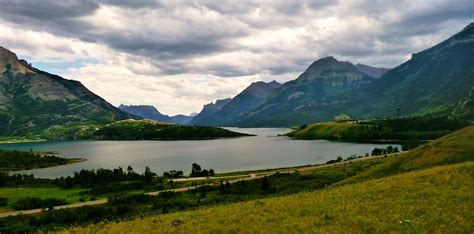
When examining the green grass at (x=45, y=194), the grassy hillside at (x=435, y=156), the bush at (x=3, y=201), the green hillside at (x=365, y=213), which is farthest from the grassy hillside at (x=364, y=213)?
the green grass at (x=45, y=194)

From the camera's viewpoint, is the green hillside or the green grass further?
the green grass

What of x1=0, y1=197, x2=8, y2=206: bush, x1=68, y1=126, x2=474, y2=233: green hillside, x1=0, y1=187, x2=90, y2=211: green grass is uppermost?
x1=68, y1=126, x2=474, y2=233: green hillside

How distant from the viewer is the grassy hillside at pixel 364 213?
1070 inches

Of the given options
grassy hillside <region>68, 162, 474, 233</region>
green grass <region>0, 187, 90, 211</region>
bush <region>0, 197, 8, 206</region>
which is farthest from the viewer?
green grass <region>0, 187, 90, 211</region>

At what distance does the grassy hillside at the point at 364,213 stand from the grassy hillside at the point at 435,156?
101ft

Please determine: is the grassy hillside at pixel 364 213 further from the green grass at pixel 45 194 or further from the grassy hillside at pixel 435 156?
the green grass at pixel 45 194

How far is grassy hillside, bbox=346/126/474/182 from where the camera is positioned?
228 feet

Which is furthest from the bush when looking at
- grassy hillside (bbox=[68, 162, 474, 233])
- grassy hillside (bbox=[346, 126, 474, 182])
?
grassy hillside (bbox=[346, 126, 474, 182])

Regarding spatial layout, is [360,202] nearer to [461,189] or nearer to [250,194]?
[461,189]

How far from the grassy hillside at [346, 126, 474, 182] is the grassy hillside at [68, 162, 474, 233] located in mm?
30654

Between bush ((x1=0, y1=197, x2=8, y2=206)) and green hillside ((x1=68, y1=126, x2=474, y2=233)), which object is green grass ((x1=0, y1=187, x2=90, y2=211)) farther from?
green hillside ((x1=68, y1=126, x2=474, y2=233))

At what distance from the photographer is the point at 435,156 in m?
73.4

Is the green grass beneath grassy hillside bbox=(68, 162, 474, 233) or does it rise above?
beneath

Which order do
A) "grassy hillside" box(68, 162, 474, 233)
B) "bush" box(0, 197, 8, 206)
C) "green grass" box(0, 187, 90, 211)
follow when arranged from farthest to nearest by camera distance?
"green grass" box(0, 187, 90, 211) → "bush" box(0, 197, 8, 206) → "grassy hillside" box(68, 162, 474, 233)
